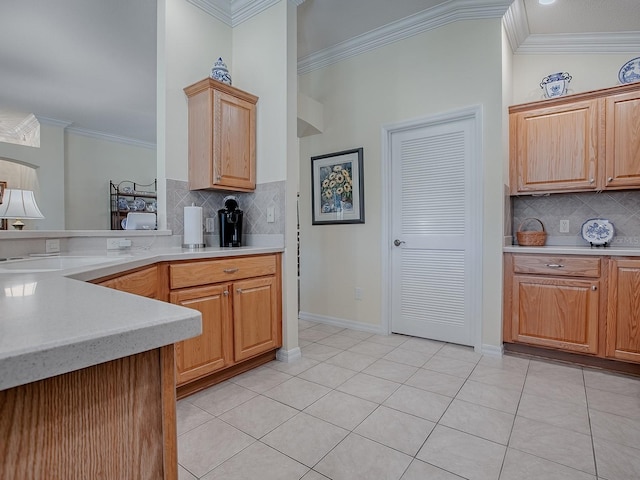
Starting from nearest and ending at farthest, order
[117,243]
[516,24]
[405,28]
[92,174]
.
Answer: [117,243]
[516,24]
[405,28]
[92,174]

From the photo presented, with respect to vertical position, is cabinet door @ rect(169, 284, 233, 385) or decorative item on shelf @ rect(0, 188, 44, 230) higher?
decorative item on shelf @ rect(0, 188, 44, 230)

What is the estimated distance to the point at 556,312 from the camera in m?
2.59

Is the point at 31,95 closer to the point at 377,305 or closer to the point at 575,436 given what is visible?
the point at 377,305

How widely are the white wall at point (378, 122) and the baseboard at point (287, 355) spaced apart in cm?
97

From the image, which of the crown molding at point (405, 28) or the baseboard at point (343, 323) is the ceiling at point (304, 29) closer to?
the crown molding at point (405, 28)

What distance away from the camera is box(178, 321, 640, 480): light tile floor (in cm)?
147

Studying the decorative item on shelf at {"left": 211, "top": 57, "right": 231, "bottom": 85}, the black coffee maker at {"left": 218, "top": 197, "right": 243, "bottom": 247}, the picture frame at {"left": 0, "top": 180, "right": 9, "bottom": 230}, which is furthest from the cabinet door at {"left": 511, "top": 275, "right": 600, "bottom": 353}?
the picture frame at {"left": 0, "top": 180, "right": 9, "bottom": 230}

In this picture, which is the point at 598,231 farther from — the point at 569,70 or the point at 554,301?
the point at 569,70

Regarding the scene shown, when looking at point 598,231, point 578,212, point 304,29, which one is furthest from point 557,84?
point 304,29

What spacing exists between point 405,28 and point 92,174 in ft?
18.7

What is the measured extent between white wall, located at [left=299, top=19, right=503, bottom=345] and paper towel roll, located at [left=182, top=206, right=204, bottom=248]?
1521mm

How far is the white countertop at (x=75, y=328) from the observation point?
36 centimetres

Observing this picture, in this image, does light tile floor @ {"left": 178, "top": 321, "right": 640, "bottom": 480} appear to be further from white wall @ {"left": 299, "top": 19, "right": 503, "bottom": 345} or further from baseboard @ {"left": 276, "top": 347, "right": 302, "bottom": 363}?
white wall @ {"left": 299, "top": 19, "right": 503, "bottom": 345}

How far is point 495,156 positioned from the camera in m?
2.73
